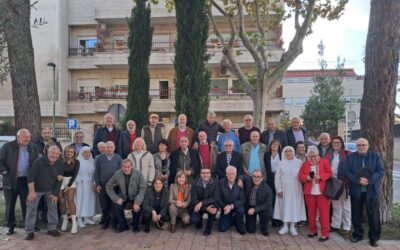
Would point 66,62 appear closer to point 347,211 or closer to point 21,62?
point 21,62

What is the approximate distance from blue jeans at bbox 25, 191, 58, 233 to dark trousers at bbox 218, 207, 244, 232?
327cm

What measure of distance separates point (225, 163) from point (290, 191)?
142cm

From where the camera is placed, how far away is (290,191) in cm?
822

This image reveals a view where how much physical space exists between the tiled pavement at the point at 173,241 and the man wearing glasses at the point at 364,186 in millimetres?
276

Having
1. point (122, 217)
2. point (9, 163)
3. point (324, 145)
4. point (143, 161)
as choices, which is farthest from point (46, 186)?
point (324, 145)

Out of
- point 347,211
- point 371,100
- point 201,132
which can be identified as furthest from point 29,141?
point 371,100

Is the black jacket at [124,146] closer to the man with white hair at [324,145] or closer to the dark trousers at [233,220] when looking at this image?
the dark trousers at [233,220]

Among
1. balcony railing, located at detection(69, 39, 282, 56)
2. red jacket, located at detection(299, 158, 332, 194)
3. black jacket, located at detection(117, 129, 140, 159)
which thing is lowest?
red jacket, located at detection(299, 158, 332, 194)

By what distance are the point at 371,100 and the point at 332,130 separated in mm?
25175

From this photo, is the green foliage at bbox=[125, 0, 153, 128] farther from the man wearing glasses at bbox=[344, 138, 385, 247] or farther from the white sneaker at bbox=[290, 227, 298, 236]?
the man wearing glasses at bbox=[344, 138, 385, 247]

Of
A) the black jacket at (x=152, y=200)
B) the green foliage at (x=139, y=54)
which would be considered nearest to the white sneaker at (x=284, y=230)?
the black jacket at (x=152, y=200)

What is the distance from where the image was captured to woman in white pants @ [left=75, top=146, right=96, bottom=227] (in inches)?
341

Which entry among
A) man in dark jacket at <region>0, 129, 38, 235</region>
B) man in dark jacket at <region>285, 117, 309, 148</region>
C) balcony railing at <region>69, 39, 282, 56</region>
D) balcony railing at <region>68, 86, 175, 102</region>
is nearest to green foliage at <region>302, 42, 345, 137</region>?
balcony railing at <region>69, 39, 282, 56</region>

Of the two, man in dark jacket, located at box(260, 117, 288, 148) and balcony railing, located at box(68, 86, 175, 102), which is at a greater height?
balcony railing, located at box(68, 86, 175, 102)
